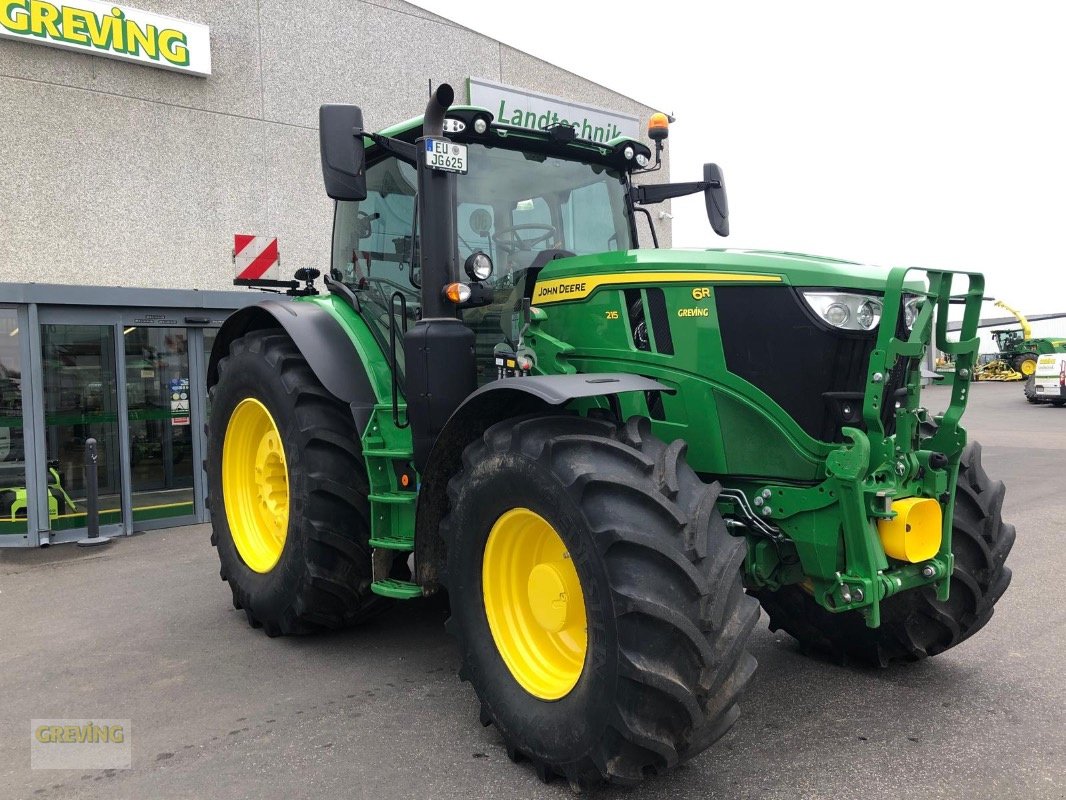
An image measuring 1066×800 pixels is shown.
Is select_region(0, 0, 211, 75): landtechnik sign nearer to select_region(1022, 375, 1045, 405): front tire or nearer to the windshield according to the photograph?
the windshield

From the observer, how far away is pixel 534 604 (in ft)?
10.7

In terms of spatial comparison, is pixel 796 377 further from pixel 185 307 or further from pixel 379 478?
pixel 185 307

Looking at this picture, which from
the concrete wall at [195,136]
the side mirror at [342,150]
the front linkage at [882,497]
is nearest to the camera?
the front linkage at [882,497]

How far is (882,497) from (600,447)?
1.01 meters

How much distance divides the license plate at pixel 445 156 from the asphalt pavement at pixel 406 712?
94.3 inches

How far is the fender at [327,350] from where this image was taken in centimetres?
444

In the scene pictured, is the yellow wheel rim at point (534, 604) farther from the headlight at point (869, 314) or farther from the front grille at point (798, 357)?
the headlight at point (869, 314)

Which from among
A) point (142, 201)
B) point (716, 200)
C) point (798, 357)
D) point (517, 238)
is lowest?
point (798, 357)

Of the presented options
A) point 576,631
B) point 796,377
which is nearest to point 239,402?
point 576,631

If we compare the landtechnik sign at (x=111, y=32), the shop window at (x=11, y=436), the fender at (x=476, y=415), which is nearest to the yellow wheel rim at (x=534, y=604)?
the fender at (x=476, y=415)

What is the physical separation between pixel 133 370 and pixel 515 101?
697 cm

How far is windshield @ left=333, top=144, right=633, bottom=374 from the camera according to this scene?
163 inches

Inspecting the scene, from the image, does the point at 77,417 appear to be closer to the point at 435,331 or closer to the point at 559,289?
the point at 435,331

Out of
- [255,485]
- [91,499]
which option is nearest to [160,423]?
[91,499]
